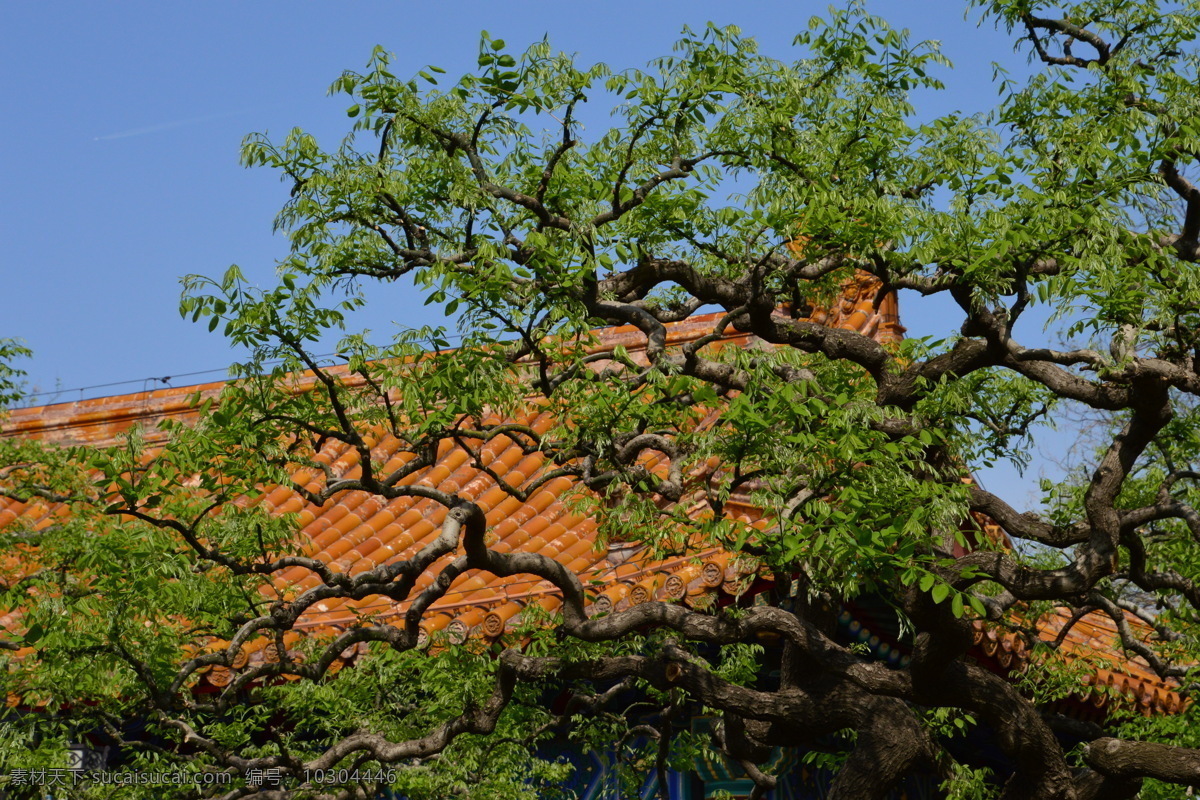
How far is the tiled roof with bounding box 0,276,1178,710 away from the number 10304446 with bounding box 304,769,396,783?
87 centimetres

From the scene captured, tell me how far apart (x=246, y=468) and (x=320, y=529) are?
5522mm

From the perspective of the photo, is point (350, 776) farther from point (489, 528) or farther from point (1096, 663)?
point (1096, 663)

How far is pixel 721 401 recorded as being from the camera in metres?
6.60

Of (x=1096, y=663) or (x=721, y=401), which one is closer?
(x=721, y=401)

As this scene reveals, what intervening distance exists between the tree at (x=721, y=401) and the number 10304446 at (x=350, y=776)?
7 cm

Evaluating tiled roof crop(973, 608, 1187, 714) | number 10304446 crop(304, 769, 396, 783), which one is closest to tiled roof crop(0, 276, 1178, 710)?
tiled roof crop(973, 608, 1187, 714)

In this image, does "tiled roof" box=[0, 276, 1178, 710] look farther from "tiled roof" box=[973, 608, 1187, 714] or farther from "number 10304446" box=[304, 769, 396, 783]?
"number 10304446" box=[304, 769, 396, 783]

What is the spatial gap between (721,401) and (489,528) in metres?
4.34

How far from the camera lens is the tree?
18.3 feet

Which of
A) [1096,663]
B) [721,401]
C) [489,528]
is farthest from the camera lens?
[489,528]

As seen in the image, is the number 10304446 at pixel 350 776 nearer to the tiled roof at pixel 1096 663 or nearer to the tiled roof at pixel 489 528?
the tiled roof at pixel 489 528

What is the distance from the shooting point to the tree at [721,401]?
5590 millimetres

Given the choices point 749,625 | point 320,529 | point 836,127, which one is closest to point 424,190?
point 836,127

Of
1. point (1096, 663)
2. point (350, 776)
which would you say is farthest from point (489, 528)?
point (1096, 663)
